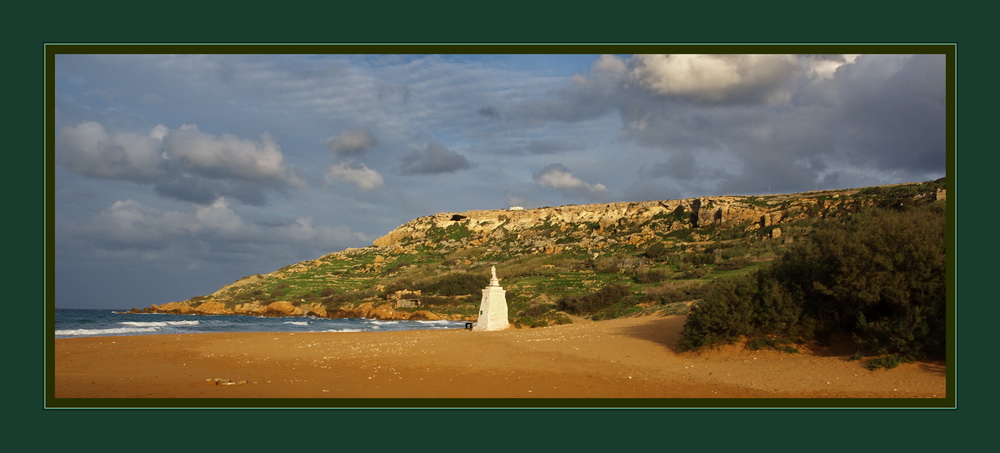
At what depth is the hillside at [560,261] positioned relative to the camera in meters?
39.6

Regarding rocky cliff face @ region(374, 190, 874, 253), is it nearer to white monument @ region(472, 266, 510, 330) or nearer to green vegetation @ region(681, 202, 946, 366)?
white monument @ region(472, 266, 510, 330)

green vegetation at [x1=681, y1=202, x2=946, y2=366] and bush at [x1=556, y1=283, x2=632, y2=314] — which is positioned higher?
green vegetation at [x1=681, y1=202, x2=946, y2=366]

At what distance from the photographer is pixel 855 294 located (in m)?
12.9

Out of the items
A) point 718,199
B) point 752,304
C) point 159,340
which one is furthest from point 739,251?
point 159,340

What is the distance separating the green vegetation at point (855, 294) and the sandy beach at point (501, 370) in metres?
0.50

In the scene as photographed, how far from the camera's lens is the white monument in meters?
26.2

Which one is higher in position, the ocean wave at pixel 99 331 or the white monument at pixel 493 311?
the white monument at pixel 493 311

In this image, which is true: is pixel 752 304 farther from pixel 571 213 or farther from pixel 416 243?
pixel 416 243

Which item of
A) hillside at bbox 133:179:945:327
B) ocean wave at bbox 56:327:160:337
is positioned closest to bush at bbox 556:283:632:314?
hillside at bbox 133:179:945:327

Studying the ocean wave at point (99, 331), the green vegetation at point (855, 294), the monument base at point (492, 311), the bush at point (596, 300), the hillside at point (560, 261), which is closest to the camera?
the green vegetation at point (855, 294)

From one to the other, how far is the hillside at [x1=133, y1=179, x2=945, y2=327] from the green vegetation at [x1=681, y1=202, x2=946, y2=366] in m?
7.42

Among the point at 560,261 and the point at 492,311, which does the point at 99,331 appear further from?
the point at 560,261
